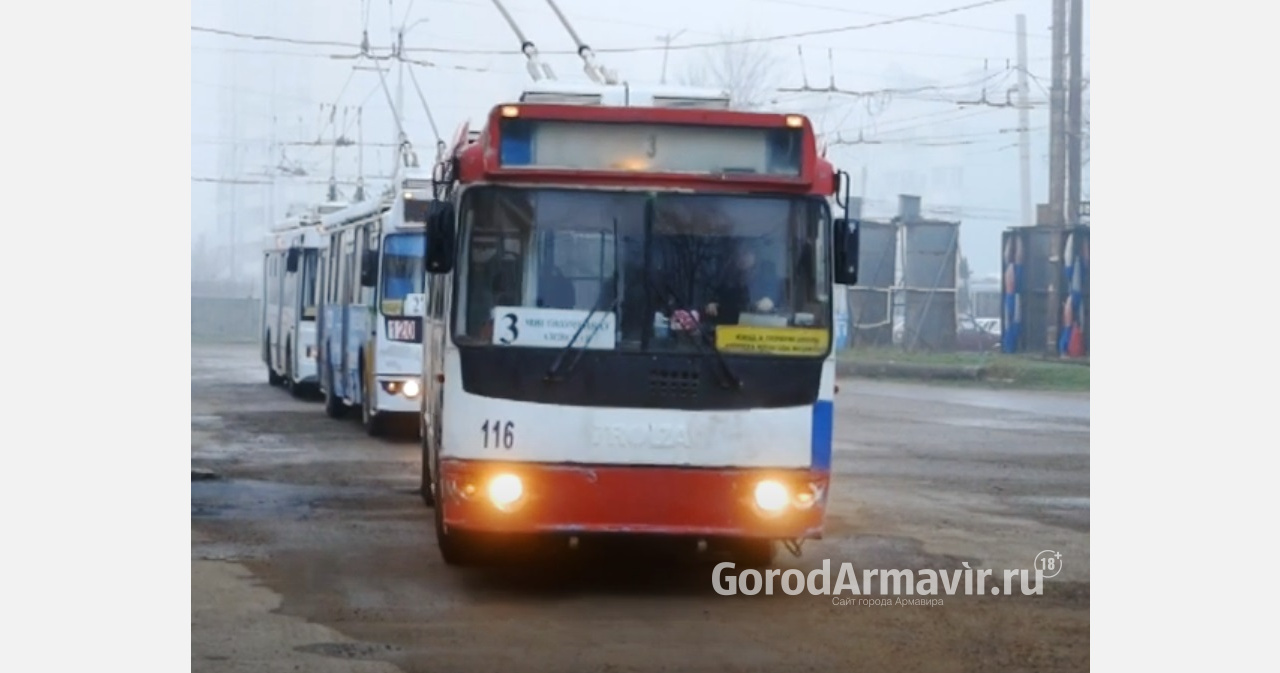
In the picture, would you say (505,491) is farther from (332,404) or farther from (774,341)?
(332,404)

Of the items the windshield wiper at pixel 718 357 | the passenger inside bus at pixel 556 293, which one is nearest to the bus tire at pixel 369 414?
the passenger inside bus at pixel 556 293

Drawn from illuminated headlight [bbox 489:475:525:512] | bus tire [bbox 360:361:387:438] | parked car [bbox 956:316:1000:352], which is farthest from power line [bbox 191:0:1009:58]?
parked car [bbox 956:316:1000:352]

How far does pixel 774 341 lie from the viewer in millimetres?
10297

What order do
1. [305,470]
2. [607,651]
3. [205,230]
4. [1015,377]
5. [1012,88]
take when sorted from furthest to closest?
[1015,377], [1012,88], [305,470], [205,230], [607,651]

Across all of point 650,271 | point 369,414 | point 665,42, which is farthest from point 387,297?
point 650,271

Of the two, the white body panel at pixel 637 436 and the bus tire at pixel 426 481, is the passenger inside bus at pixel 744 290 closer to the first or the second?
the white body panel at pixel 637 436

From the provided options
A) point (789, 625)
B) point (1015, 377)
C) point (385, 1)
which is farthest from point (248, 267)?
point (1015, 377)

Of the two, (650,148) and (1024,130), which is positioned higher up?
(1024,130)

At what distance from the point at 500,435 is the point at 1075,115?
44.2ft

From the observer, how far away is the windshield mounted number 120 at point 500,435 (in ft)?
33.7

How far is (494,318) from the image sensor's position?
33.9 ft

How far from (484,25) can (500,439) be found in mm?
5389

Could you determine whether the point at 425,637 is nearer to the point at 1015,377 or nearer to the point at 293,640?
the point at 293,640

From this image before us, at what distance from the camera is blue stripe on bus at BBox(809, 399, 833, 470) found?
10.4 m
